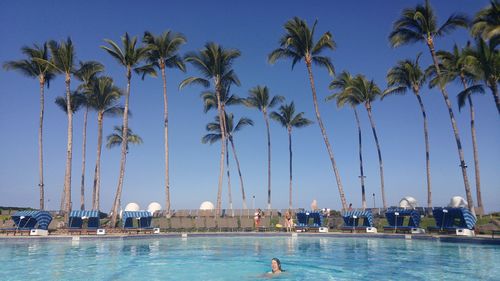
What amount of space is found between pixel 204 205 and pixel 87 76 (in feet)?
89.1

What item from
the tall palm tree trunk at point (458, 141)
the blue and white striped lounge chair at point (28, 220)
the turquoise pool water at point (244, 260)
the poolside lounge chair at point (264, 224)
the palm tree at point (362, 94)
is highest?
the palm tree at point (362, 94)

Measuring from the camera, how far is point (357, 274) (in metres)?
11.5

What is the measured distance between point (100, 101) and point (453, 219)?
1159 inches

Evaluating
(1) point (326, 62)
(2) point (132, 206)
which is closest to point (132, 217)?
(1) point (326, 62)

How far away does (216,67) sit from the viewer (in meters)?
33.5

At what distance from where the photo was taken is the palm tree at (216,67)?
33406 mm

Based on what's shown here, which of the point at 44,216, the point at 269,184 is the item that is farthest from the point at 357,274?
the point at 269,184

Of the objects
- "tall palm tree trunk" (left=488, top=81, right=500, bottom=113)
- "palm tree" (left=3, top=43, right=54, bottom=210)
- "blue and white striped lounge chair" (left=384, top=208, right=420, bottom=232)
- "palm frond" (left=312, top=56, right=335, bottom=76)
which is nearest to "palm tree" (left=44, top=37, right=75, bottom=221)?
"palm tree" (left=3, top=43, right=54, bottom=210)

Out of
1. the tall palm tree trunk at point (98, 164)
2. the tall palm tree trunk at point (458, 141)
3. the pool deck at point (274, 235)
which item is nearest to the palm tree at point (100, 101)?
the tall palm tree trunk at point (98, 164)

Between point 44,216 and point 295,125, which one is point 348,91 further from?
point 44,216

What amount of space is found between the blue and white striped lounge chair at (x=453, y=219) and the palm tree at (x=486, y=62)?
7.30m

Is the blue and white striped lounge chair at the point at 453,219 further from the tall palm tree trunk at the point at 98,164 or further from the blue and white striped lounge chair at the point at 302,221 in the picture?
the tall palm tree trunk at the point at 98,164

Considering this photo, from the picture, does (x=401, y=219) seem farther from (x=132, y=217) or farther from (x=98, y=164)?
(x=98, y=164)

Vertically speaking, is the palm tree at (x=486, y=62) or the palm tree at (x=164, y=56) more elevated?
the palm tree at (x=164, y=56)
